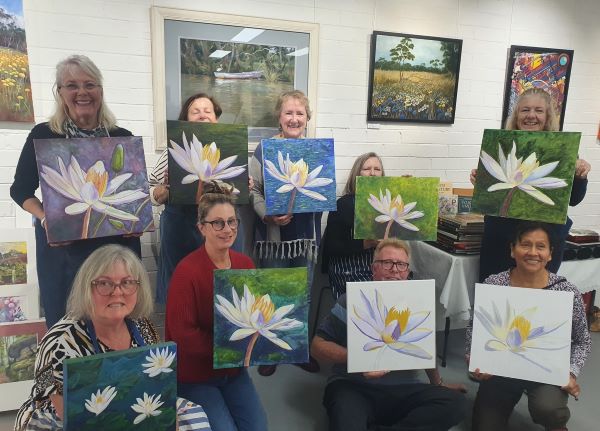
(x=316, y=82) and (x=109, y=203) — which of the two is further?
(x=316, y=82)

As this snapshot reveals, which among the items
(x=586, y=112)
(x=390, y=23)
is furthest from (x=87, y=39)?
(x=586, y=112)

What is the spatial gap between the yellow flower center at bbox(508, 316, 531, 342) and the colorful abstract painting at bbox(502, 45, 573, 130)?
197 cm

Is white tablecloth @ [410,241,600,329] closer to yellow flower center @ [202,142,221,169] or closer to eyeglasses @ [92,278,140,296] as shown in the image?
yellow flower center @ [202,142,221,169]

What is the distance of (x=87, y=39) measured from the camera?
2.35 meters

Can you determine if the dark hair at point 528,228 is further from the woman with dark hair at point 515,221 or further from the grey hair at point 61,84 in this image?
the grey hair at point 61,84

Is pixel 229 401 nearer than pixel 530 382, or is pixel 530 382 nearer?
pixel 229 401

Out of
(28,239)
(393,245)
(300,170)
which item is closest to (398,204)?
(393,245)

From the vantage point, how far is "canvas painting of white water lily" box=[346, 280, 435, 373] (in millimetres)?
1701

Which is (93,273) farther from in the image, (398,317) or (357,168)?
(357,168)

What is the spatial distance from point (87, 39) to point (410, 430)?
244 centimetres

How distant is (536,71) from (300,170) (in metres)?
2.23

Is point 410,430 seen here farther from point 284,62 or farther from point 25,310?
point 284,62

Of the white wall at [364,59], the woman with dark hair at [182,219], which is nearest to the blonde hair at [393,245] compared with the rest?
the woman with dark hair at [182,219]

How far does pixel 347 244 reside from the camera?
265 cm
